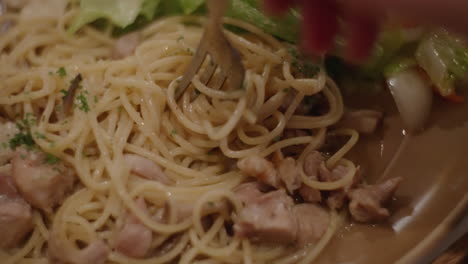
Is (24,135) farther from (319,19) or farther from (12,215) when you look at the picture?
(319,19)

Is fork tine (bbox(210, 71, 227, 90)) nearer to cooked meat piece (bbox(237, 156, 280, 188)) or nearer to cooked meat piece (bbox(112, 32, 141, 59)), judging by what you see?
cooked meat piece (bbox(237, 156, 280, 188))

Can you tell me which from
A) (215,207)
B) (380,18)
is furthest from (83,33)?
(380,18)

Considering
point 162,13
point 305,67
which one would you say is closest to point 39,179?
point 162,13

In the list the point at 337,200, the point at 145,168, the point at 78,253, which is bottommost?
the point at 78,253

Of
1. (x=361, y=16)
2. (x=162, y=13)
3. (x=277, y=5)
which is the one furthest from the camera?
(x=162, y=13)

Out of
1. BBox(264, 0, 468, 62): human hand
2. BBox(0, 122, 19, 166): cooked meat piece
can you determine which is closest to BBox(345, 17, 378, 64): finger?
BBox(264, 0, 468, 62): human hand

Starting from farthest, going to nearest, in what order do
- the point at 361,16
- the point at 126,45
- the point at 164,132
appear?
the point at 126,45 < the point at 164,132 < the point at 361,16

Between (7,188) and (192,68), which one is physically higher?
(192,68)

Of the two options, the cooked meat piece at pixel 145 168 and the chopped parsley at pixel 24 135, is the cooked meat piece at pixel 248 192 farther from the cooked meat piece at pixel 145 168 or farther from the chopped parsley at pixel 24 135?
the chopped parsley at pixel 24 135
